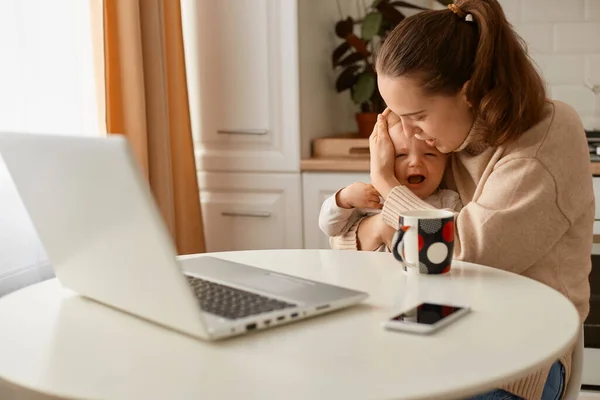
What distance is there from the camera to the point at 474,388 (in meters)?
0.84

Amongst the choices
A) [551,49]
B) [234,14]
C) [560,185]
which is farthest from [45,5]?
[551,49]

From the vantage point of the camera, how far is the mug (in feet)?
4.15

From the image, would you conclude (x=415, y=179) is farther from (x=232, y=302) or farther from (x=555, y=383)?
(x=232, y=302)

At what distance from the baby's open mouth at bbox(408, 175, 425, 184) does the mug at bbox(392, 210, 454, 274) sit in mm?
333

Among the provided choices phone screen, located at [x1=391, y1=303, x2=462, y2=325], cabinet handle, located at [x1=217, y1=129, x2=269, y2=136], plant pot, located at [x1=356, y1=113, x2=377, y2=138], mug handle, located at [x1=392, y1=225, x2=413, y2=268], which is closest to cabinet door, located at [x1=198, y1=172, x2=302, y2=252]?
cabinet handle, located at [x1=217, y1=129, x2=269, y2=136]

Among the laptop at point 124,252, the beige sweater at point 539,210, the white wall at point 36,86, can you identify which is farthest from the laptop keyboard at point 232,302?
the white wall at point 36,86

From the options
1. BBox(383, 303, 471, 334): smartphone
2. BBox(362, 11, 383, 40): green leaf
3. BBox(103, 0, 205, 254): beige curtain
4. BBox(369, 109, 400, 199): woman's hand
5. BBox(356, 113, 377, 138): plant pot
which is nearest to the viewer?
BBox(383, 303, 471, 334): smartphone

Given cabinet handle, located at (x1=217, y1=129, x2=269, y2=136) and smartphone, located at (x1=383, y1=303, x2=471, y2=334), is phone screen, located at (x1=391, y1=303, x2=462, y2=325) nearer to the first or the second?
smartphone, located at (x1=383, y1=303, x2=471, y2=334)

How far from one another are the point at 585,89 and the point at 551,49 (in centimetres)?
18

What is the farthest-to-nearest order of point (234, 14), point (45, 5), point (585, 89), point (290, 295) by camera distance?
1. point (585, 89)
2. point (234, 14)
3. point (45, 5)
4. point (290, 295)

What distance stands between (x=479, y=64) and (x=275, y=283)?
55 centimetres

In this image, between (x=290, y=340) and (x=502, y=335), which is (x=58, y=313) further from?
(x=502, y=335)

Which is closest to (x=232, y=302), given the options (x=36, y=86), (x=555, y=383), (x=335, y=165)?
(x=555, y=383)

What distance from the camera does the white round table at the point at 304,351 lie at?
Result: 844mm
